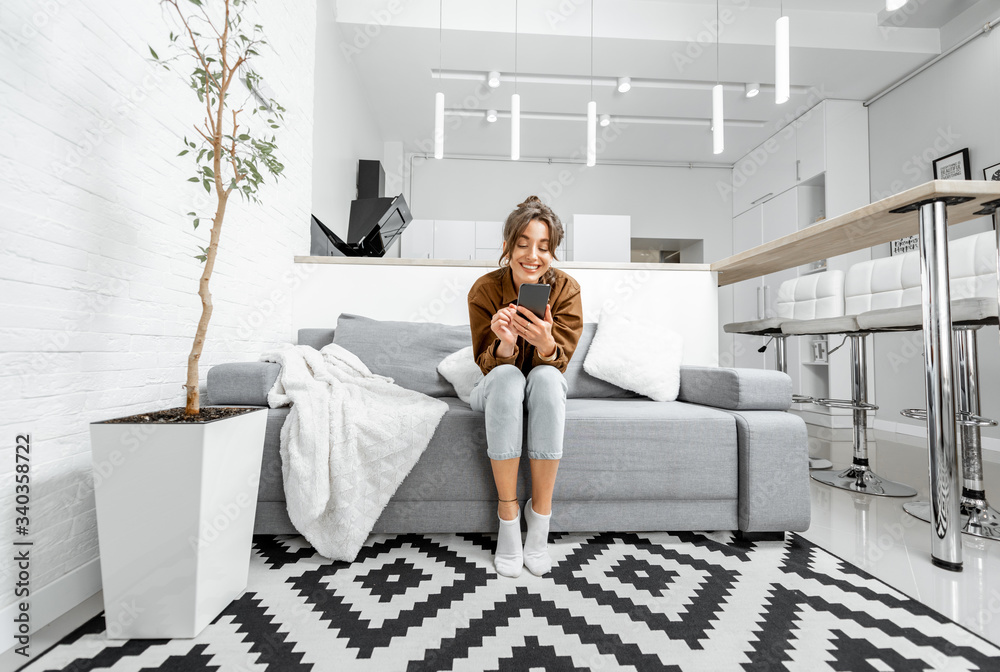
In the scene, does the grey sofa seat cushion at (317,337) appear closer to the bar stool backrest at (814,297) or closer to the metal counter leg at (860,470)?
the metal counter leg at (860,470)

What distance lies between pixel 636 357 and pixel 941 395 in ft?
2.89

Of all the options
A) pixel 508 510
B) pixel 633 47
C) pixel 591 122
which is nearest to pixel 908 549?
pixel 508 510

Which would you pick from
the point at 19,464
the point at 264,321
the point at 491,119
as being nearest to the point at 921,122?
the point at 491,119

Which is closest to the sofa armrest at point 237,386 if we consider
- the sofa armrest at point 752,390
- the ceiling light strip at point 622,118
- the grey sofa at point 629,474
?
the grey sofa at point 629,474

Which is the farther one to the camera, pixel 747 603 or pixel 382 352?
pixel 382 352

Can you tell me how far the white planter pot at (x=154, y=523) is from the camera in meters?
0.96

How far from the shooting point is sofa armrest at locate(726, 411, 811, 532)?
1425 mm

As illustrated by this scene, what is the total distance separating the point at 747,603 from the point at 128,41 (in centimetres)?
211

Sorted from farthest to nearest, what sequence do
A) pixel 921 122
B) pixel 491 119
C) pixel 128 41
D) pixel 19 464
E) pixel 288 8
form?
pixel 491 119 → pixel 921 122 → pixel 288 8 → pixel 128 41 → pixel 19 464

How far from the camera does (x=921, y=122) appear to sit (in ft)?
12.5

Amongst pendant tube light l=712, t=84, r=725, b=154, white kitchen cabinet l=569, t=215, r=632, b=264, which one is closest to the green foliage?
pendant tube light l=712, t=84, r=725, b=154

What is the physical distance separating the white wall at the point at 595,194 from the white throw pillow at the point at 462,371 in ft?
13.7

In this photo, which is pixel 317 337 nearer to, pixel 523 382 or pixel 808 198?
pixel 523 382

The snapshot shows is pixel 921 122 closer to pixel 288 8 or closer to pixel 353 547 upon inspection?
pixel 288 8
